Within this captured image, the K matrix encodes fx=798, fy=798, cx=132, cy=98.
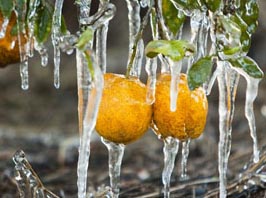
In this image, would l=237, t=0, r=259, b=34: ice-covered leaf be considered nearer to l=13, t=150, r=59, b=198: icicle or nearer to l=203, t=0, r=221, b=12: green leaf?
l=203, t=0, r=221, b=12: green leaf

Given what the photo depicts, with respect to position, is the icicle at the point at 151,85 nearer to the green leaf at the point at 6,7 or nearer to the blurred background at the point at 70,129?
the green leaf at the point at 6,7

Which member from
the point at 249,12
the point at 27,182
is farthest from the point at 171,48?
the point at 27,182

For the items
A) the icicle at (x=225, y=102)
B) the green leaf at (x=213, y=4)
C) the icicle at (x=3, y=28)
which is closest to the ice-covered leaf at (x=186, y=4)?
the green leaf at (x=213, y=4)

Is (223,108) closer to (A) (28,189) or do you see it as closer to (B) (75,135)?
(A) (28,189)

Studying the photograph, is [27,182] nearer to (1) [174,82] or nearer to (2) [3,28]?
(2) [3,28]

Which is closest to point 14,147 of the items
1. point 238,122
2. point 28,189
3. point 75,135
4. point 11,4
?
point 75,135

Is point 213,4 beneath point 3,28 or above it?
above

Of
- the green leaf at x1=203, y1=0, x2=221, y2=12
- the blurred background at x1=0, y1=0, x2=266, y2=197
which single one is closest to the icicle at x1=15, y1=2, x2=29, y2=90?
the green leaf at x1=203, y1=0, x2=221, y2=12

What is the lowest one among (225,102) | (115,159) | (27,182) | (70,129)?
(70,129)
